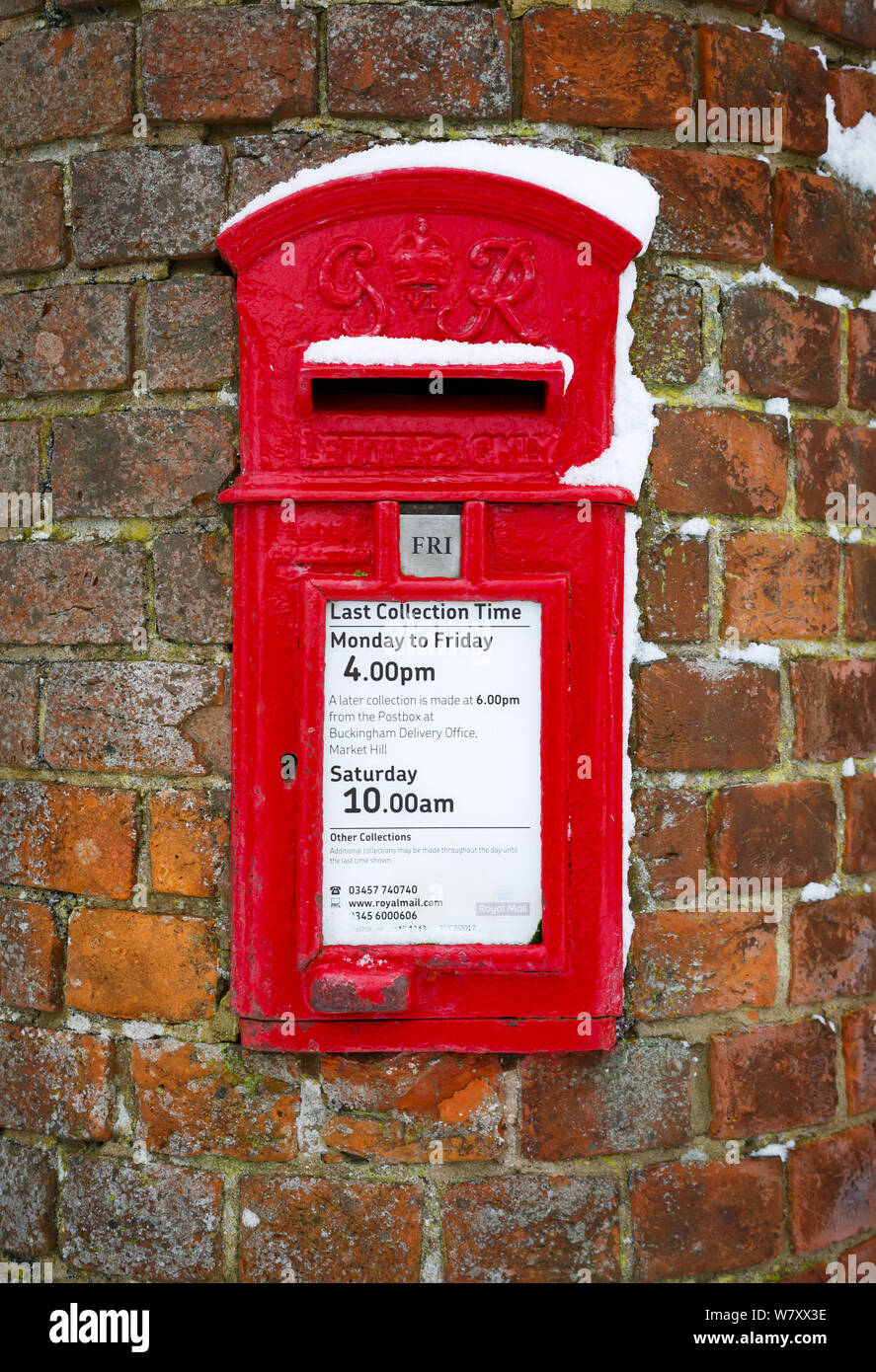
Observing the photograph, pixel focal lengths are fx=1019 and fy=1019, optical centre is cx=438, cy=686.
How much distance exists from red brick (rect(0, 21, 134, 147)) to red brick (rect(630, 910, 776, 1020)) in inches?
47.8

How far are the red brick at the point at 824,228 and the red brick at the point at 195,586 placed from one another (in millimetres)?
829

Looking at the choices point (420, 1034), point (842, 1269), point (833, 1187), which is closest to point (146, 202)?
point (420, 1034)

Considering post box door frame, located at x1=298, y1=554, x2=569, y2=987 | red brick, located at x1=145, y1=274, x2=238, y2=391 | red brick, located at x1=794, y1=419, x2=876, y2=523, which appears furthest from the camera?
red brick, located at x1=794, y1=419, x2=876, y2=523

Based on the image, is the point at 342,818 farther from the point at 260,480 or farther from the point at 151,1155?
the point at 151,1155

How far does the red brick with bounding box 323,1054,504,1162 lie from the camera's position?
4.04 ft

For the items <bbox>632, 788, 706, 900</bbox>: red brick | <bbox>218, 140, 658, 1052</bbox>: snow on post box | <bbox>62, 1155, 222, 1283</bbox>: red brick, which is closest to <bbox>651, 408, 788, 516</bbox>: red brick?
<bbox>218, 140, 658, 1052</bbox>: snow on post box

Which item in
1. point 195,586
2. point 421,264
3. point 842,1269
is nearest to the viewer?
point 421,264

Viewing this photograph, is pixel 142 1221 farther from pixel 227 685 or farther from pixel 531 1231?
pixel 227 685

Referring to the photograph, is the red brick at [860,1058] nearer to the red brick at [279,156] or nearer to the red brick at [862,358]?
the red brick at [862,358]

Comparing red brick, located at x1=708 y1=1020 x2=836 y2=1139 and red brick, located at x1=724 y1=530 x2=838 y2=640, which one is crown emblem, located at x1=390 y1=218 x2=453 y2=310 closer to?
red brick, located at x1=724 y1=530 x2=838 y2=640

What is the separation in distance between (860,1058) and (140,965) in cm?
98

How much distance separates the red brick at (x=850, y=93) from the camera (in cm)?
139

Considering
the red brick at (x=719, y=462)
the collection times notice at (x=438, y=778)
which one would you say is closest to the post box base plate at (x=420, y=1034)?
the collection times notice at (x=438, y=778)

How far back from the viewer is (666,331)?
4.19 ft
